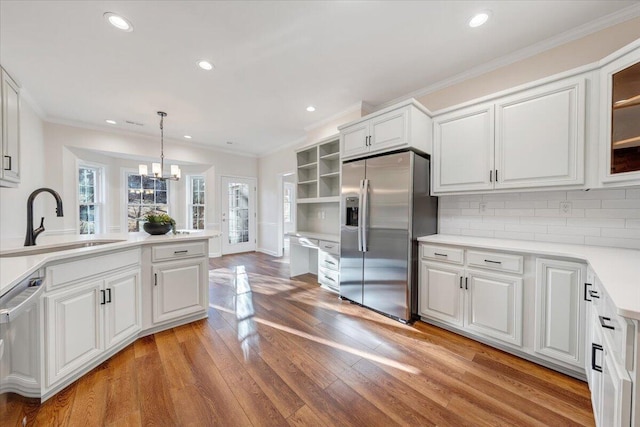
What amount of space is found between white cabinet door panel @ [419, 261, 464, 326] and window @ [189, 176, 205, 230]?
5325 mm

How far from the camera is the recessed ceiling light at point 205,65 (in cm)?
253

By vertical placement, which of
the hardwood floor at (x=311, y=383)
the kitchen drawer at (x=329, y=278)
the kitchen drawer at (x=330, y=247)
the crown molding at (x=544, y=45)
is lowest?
the hardwood floor at (x=311, y=383)

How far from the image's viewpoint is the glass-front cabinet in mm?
1604

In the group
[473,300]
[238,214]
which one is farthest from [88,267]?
[238,214]

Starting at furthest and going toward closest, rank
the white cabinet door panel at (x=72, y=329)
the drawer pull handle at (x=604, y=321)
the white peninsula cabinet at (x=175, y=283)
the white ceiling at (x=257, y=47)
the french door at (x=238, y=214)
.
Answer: the french door at (x=238, y=214)
the white peninsula cabinet at (x=175, y=283)
the white ceiling at (x=257, y=47)
the white cabinet door panel at (x=72, y=329)
the drawer pull handle at (x=604, y=321)

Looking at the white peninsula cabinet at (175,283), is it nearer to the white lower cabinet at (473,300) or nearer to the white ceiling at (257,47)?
the white ceiling at (257,47)

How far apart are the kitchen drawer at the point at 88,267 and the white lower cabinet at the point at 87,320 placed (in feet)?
0.19

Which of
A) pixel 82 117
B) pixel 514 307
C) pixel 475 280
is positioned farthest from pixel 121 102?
pixel 514 307

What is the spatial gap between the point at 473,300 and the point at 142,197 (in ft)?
21.2

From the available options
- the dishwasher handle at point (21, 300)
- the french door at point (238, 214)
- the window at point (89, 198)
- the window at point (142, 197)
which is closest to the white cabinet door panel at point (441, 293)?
the dishwasher handle at point (21, 300)

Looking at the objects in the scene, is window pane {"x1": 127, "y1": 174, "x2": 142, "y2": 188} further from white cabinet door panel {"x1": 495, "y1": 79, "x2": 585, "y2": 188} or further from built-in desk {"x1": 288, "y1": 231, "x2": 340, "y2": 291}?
white cabinet door panel {"x1": 495, "y1": 79, "x2": 585, "y2": 188}

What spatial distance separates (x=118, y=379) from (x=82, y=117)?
4388 mm

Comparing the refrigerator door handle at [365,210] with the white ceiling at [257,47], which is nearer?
the white ceiling at [257,47]

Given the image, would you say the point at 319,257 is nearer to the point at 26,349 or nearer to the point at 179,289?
the point at 179,289
